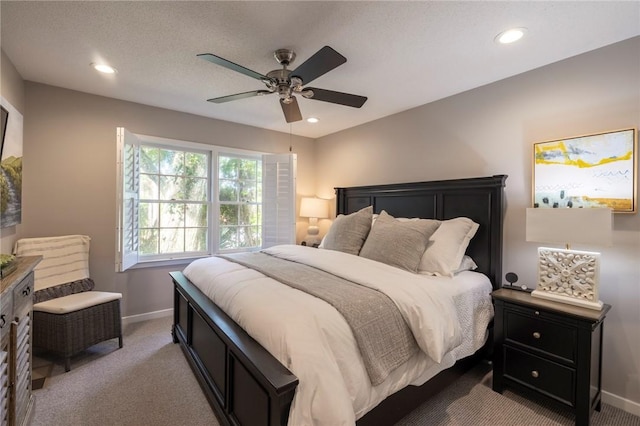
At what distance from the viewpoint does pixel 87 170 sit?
3115 mm

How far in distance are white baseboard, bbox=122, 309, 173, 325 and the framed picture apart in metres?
4.07

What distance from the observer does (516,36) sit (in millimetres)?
1973

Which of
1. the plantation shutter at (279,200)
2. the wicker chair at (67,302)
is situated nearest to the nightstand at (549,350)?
the plantation shutter at (279,200)

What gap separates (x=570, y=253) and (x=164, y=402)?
3.02 m

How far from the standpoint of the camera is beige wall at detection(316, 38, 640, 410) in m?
2.01

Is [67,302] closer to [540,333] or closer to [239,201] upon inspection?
[239,201]

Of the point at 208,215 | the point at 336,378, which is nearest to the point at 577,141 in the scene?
the point at 336,378

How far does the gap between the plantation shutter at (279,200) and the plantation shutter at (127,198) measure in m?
1.60

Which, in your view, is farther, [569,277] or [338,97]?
[338,97]

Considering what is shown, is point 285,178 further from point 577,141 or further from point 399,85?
point 577,141

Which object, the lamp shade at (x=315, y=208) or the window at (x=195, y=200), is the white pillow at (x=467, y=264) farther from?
the window at (x=195, y=200)

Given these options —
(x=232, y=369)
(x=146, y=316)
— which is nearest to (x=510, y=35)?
(x=232, y=369)

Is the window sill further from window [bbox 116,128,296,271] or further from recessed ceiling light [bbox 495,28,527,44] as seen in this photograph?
recessed ceiling light [bbox 495,28,527,44]

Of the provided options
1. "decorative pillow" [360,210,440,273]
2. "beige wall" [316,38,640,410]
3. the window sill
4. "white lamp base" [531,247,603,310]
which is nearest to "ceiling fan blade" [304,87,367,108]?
"decorative pillow" [360,210,440,273]
